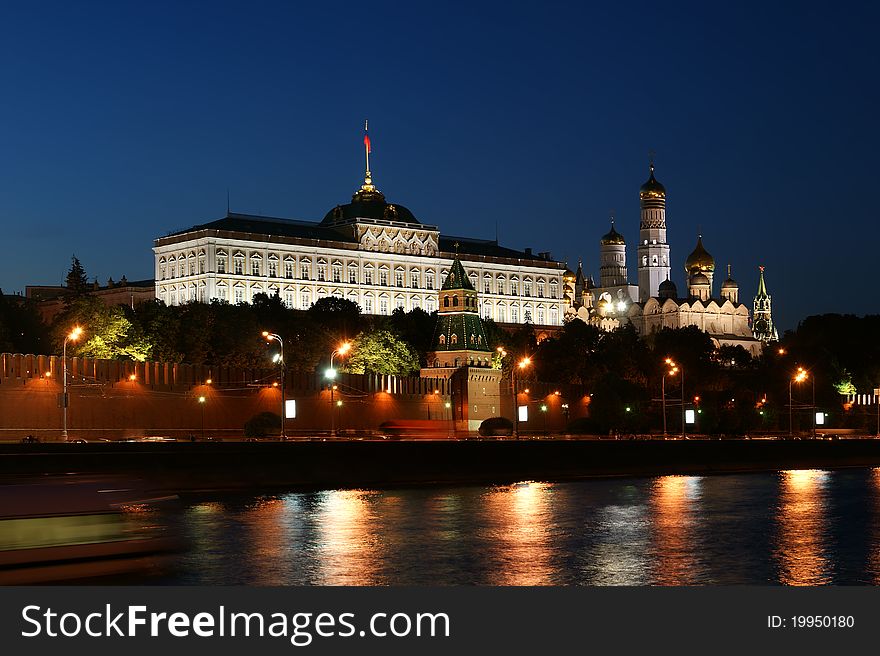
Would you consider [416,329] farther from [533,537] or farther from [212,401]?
[533,537]

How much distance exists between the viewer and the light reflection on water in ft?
93.9

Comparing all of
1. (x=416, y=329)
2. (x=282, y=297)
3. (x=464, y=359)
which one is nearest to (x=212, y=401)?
(x=464, y=359)

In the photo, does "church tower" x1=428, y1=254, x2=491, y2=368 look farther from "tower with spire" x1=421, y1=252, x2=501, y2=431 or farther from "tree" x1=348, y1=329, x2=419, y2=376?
"tree" x1=348, y1=329, x2=419, y2=376

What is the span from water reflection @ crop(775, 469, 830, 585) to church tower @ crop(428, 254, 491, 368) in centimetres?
4803

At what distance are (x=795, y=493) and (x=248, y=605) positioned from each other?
36.0 metres

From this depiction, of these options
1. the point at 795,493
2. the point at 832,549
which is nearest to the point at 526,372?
the point at 795,493

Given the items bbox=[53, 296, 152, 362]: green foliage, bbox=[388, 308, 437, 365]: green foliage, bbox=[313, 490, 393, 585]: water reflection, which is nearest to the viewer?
bbox=[313, 490, 393, 585]: water reflection

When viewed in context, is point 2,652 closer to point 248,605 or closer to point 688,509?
point 248,605

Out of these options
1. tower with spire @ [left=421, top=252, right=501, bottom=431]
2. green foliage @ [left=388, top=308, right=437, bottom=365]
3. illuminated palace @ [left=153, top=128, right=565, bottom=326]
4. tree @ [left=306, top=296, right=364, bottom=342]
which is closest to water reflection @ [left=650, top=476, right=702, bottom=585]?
tower with spire @ [left=421, top=252, right=501, bottom=431]

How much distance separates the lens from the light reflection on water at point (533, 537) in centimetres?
2861

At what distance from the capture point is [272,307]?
14412 centimetres

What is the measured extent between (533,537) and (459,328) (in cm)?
7462

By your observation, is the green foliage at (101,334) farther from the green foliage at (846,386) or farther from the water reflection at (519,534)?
the green foliage at (846,386)

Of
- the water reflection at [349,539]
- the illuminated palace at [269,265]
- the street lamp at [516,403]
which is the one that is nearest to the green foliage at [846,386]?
the street lamp at [516,403]
